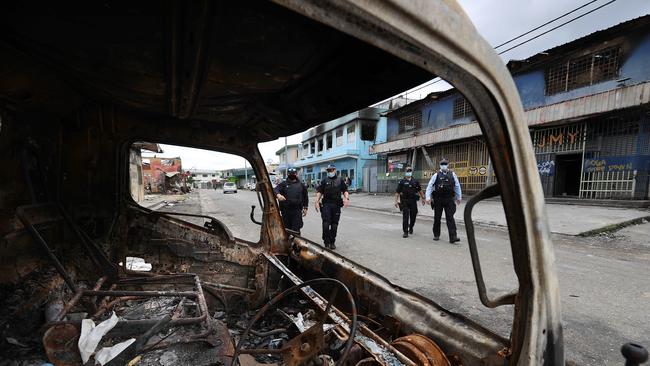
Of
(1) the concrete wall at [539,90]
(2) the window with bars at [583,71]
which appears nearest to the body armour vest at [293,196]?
(1) the concrete wall at [539,90]

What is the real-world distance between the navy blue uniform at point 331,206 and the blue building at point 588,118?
5.37m

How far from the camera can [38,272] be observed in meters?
1.93

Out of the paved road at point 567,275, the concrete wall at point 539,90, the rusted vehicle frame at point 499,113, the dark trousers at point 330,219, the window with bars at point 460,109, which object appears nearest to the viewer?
the rusted vehicle frame at point 499,113

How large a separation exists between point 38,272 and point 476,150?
17.8 metres

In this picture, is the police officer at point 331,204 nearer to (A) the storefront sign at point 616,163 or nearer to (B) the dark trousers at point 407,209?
(B) the dark trousers at point 407,209

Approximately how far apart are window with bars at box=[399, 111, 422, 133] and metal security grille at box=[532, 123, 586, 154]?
8328 mm

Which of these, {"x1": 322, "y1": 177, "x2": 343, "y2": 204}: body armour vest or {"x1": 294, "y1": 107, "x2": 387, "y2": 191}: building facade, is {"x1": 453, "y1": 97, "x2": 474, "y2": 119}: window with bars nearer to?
{"x1": 294, "y1": 107, "x2": 387, "y2": 191}: building facade

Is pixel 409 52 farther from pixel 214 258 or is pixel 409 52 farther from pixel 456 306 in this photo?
pixel 456 306

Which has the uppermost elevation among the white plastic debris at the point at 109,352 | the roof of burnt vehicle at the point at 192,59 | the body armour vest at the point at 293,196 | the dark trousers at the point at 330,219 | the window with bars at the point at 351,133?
the window with bars at the point at 351,133

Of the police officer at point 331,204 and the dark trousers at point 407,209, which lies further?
the dark trousers at point 407,209

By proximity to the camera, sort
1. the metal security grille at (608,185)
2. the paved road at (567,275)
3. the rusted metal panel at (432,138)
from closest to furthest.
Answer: the paved road at (567,275) → the metal security grille at (608,185) → the rusted metal panel at (432,138)

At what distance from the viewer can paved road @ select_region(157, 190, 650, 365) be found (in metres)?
2.95

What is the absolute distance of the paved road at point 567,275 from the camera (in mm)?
2945

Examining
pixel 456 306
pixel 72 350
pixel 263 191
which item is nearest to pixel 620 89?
pixel 456 306
